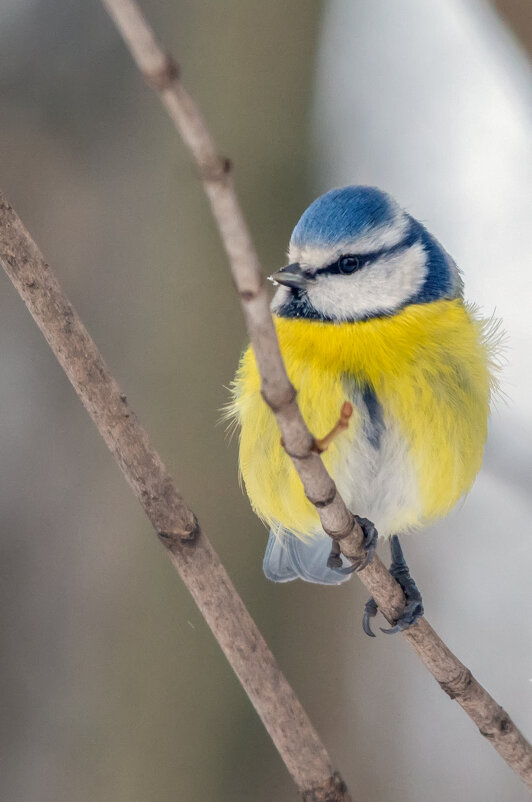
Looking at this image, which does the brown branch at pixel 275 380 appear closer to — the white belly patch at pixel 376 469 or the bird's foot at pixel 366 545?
the bird's foot at pixel 366 545

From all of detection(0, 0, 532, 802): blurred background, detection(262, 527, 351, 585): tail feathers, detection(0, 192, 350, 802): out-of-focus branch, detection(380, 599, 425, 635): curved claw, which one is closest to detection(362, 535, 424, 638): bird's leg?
detection(380, 599, 425, 635): curved claw

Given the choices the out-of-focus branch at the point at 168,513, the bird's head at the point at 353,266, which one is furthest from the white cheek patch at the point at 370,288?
the out-of-focus branch at the point at 168,513

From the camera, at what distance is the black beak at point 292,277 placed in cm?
211

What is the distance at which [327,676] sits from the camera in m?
3.45

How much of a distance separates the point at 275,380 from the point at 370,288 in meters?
1.22

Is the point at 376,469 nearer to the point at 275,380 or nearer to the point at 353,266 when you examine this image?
the point at 353,266

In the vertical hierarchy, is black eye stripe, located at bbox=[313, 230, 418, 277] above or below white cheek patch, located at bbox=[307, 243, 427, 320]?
above

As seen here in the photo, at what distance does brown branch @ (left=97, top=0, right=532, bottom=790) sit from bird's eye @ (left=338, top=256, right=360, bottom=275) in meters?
0.82

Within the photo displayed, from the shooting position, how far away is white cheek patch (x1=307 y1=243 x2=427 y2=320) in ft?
7.13

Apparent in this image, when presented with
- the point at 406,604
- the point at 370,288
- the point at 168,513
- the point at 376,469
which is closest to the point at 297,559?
the point at 376,469

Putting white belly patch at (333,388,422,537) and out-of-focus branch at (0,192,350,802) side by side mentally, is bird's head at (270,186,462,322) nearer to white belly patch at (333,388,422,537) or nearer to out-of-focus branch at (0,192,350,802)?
white belly patch at (333,388,422,537)

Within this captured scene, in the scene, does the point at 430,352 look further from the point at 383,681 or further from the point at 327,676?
the point at 383,681

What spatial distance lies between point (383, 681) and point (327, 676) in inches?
21.0

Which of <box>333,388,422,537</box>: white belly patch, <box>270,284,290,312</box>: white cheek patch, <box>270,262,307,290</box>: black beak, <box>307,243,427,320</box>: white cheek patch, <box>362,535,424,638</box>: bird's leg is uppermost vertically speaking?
<box>270,262,307,290</box>: black beak
